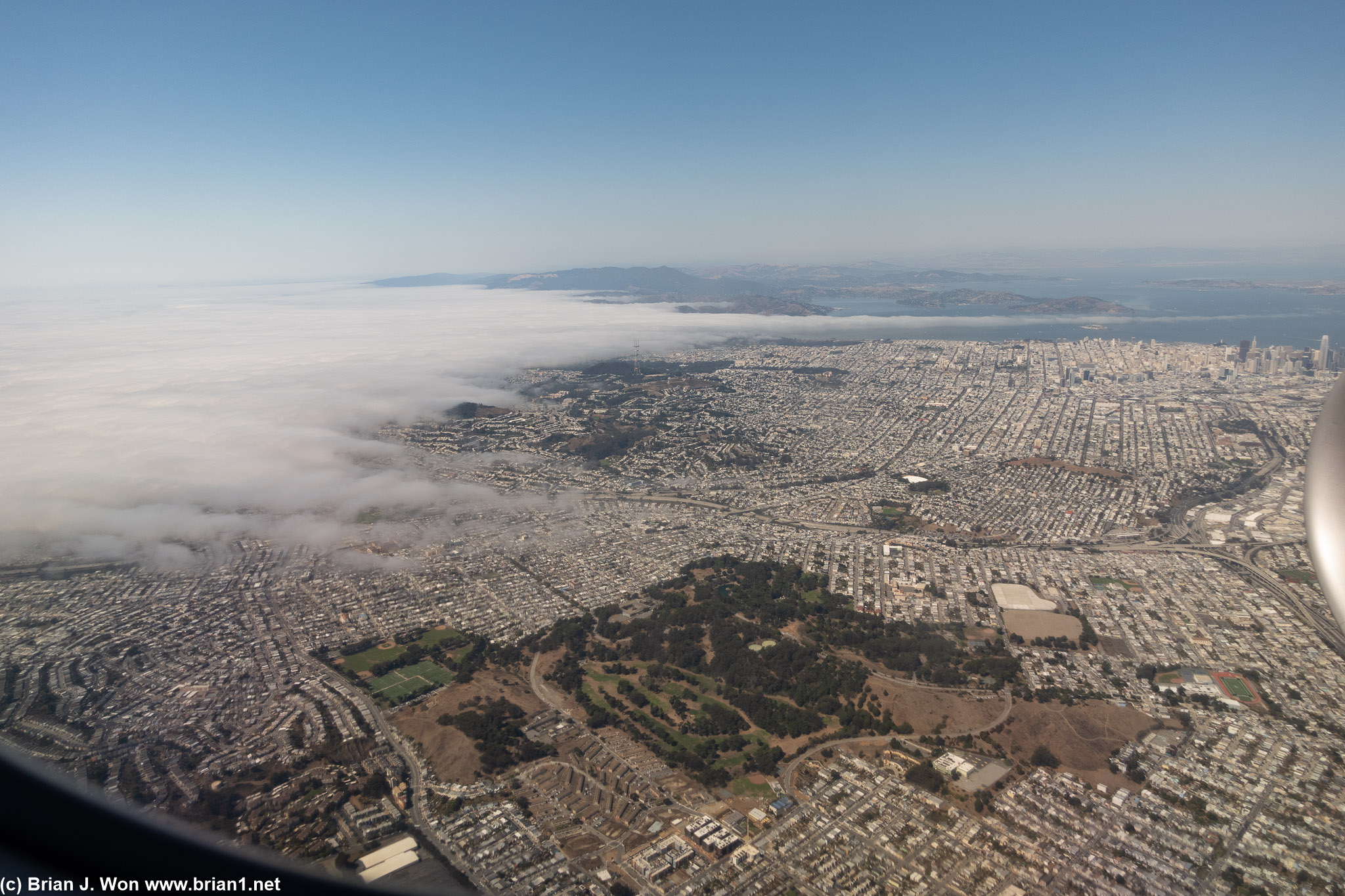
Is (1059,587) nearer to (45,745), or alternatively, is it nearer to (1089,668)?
(1089,668)

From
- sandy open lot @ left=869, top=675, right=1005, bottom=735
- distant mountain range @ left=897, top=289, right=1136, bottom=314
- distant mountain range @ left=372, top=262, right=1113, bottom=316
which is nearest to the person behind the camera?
sandy open lot @ left=869, top=675, right=1005, bottom=735

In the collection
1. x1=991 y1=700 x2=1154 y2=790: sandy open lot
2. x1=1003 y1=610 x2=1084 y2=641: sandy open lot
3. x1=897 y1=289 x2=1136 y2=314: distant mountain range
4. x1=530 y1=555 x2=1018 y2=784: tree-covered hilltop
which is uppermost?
x1=897 y1=289 x2=1136 y2=314: distant mountain range

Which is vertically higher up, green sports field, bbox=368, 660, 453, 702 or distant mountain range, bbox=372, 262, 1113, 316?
distant mountain range, bbox=372, 262, 1113, 316

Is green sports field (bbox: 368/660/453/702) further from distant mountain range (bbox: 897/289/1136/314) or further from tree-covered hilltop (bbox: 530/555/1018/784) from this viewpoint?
distant mountain range (bbox: 897/289/1136/314)

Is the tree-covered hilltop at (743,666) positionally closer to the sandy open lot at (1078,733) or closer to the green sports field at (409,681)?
the sandy open lot at (1078,733)

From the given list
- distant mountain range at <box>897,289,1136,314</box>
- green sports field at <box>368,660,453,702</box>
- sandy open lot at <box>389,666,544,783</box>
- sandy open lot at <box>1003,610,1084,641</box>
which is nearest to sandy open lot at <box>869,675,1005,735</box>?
sandy open lot at <box>1003,610,1084,641</box>

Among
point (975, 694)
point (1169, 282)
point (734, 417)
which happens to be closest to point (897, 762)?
point (975, 694)

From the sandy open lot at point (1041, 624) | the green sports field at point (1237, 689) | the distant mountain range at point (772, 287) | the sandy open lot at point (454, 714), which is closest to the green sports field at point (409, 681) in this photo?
the sandy open lot at point (454, 714)

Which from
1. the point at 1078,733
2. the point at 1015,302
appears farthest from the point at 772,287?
the point at 1078,733

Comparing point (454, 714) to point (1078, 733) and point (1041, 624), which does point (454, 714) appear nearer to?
point (1078, 733)
